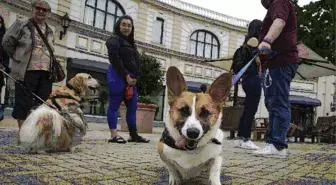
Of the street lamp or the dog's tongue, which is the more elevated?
the street lamp

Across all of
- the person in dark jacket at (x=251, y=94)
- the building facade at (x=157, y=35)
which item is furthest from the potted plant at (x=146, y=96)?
the person in dark jacket at (x=251, y=94)

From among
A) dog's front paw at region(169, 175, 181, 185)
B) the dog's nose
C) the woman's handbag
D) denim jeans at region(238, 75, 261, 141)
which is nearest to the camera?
the dog's nose

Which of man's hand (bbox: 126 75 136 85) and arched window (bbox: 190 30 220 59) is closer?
man's hand (bbox: 126 75 136 85)

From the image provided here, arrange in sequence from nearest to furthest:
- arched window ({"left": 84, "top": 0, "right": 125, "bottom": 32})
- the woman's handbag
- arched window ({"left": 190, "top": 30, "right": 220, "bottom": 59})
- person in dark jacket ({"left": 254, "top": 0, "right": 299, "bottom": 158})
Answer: person in dark jacket ({"left": 254, "top": 0, "right": 299, "bottom": 158}) < the woman's handbag < arched window ({"left": 84, "top": 0, "right": 125, "bottom": 32}) < arched window ({"left": 190, "top": 30, "right": 220, "bottom": 59})

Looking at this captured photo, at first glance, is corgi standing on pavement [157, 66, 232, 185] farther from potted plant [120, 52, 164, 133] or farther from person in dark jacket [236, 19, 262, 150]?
potted plant [120, 52, 164, 133]

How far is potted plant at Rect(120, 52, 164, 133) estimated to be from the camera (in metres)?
8.66

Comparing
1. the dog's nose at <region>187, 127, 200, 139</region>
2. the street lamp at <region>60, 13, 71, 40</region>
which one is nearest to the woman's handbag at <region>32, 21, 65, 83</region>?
the dog's nose at <region>187, 127, 200, 139</region>

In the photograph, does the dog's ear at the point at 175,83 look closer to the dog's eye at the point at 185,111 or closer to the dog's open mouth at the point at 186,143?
the dog's eye at the point at 185,111

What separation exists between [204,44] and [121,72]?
18.6 metres

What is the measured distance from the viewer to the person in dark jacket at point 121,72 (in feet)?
15.9

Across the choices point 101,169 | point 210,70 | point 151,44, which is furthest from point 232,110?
point 210,70

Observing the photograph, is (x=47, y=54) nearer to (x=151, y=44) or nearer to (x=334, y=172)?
(x=334, y=172)

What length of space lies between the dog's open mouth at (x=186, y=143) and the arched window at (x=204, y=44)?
20.6 metres

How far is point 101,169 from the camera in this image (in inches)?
102
